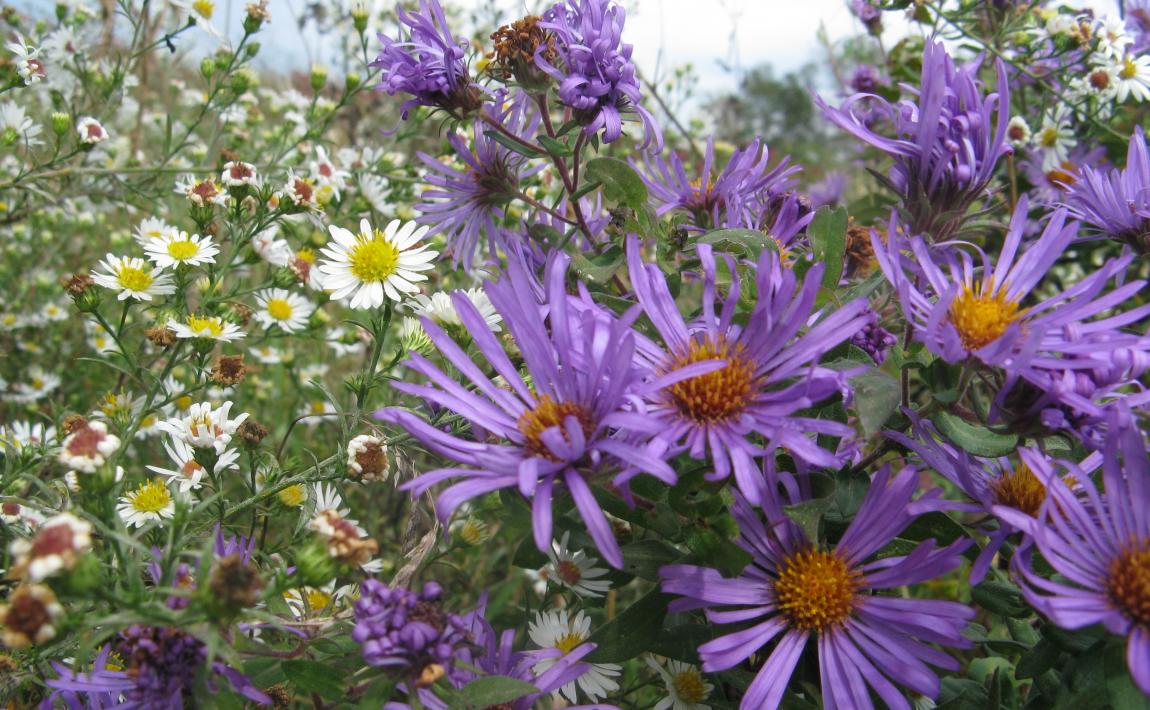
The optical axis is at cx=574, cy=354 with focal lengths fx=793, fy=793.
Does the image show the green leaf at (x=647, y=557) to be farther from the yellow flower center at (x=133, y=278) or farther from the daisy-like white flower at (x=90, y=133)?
the daisy-like white flower at (x=90, y=133)

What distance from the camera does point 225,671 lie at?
697 millimetres

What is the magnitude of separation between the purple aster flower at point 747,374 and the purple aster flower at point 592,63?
0.24 m

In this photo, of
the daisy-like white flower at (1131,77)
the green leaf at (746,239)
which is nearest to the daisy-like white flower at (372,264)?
the green leaf at (746,239)

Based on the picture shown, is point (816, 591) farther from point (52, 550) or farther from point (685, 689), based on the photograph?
point (52, 550)

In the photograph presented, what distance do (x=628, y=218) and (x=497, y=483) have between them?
435 millimetres

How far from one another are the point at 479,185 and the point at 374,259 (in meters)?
0.17

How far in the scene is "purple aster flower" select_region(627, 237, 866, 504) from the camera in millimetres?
638

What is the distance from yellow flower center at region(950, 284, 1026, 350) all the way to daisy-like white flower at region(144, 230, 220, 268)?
3.18ft

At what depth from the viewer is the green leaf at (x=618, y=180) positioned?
3.02ft

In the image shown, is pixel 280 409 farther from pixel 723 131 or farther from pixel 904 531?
pixel 723 131

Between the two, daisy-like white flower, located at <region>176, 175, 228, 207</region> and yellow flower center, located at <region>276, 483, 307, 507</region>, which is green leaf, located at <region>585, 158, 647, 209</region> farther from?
daisy-like white flower, located at <region>176, 175, 228, 207</region>

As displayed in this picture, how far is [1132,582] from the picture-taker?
2.02ft

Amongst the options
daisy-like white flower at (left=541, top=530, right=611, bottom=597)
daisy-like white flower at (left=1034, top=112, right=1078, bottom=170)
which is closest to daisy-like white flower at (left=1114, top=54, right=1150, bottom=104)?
daisy-like white flower at (left=1034, top=112, right=1078, bottom=170)

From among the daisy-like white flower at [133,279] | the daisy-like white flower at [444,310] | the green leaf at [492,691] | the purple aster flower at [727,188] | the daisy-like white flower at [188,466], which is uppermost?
the purple aster flower at [727,188]
